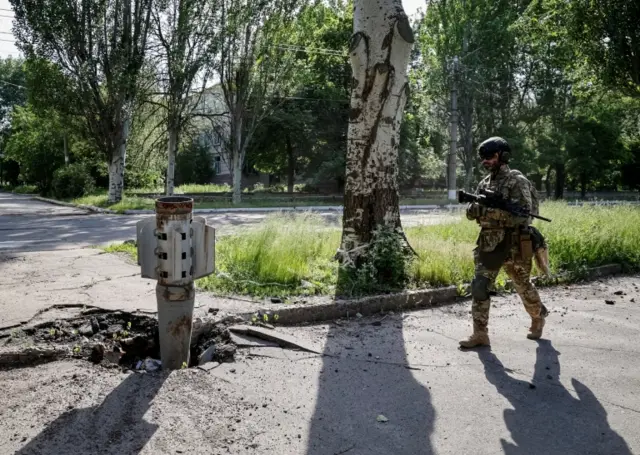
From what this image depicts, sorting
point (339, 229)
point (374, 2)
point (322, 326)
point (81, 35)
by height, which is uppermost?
point (81, 35)

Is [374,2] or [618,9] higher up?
[618,9]

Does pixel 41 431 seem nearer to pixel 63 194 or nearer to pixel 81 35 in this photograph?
pixel 81 35

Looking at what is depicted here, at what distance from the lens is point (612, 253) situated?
839 centimetres

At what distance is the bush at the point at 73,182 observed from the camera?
26.9 m

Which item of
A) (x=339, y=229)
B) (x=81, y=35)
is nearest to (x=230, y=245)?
(x=339, y=229)

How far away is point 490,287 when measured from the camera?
4.48 metres

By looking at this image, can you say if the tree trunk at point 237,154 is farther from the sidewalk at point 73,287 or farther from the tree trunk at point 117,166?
the sidewalk at point 73,287

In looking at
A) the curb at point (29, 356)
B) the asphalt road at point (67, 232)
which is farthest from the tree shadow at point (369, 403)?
the asphalt road at point (67, 232)

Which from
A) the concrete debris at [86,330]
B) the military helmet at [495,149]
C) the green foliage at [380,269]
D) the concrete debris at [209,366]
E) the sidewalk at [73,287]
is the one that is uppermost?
the military helmet at [495,149]

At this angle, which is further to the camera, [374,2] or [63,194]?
[63,194]

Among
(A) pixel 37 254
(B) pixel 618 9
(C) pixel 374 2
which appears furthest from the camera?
(B) pixel 618 9

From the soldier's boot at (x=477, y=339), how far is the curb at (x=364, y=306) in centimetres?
124

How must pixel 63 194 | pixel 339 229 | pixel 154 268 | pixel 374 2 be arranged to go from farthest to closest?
1. pixel 63 194
2. pixel 339 229
3. pixel 374 2
4. pixel 154 268

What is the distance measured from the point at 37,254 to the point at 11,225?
6800 millimetres
